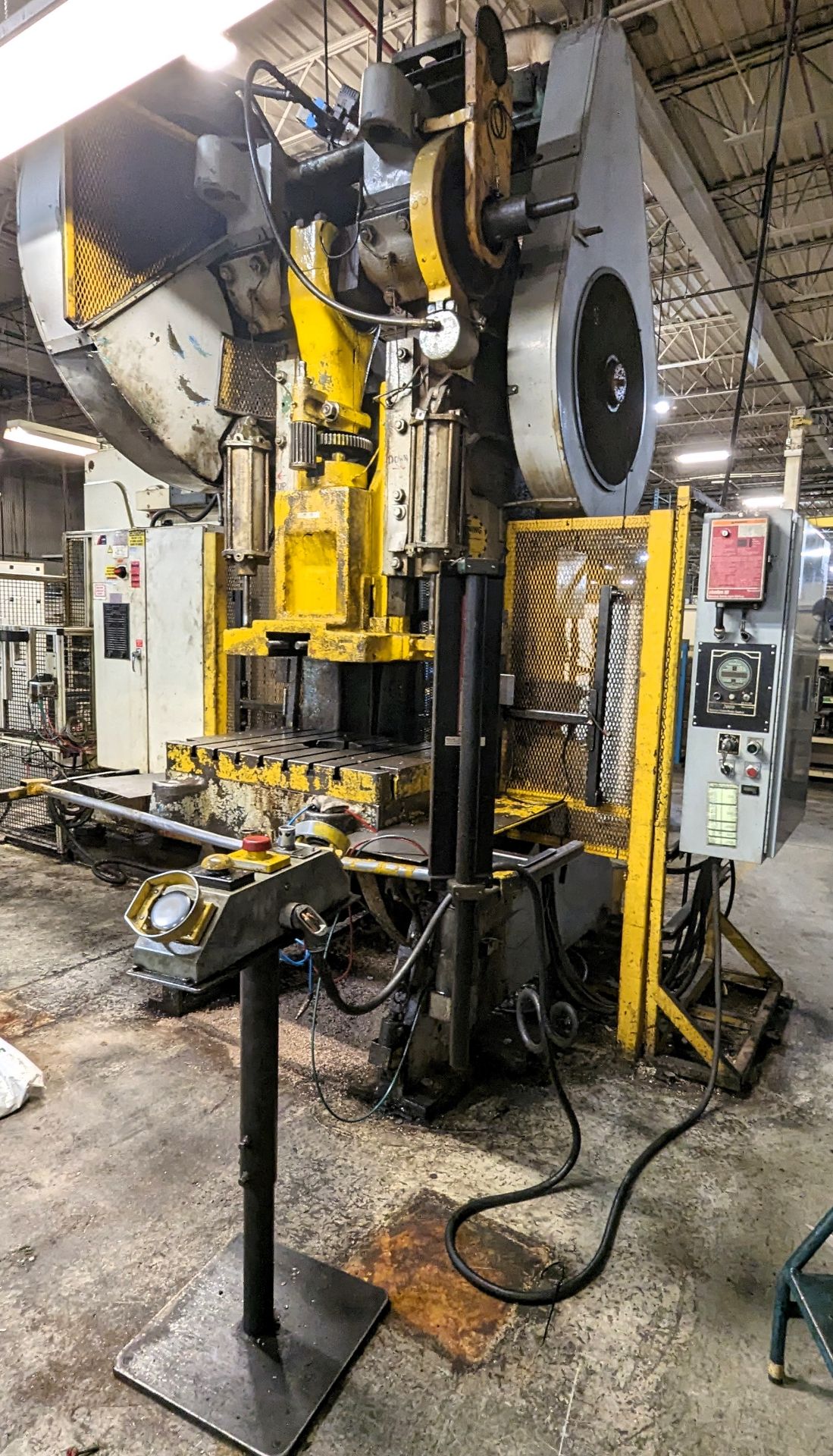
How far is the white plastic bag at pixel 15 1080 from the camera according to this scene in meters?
1.97

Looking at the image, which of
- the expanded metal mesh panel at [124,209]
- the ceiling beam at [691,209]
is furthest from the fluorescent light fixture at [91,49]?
the ceiling beam at [691,209]

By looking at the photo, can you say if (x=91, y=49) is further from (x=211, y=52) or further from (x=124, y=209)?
(x=124, y=209)

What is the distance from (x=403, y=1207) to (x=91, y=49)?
2534 mm

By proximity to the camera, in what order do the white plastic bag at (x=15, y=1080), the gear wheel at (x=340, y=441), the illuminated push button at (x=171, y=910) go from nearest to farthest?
1. the illuminated push button at (x=171, y=910)
2. the white plastic bag at (x=15, y=1080)
3. the gear wheel at (x=340, y=441)

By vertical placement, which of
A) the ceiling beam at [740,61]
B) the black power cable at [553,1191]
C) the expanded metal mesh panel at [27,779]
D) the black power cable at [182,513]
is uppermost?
the ceiling beam at [740,61]

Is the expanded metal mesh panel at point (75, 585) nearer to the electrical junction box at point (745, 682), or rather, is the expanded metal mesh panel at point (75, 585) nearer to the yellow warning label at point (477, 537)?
the yellow warning label at point (477, 537)

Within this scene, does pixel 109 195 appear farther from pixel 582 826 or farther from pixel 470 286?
pixel 582 826

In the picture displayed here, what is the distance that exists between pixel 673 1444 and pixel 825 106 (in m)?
5.48

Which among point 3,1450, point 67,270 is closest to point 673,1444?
point 3,1450

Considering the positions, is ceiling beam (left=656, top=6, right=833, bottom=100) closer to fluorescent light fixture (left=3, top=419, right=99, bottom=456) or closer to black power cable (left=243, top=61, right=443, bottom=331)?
black power cable (left=243, top=61, right=443, bottom=331)

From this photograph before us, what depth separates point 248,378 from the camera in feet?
9.12

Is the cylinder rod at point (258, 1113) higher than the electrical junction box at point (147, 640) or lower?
lower

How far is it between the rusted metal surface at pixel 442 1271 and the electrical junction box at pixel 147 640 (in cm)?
231

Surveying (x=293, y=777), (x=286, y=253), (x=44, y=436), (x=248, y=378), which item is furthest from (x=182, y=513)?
(x=293, y=777)
